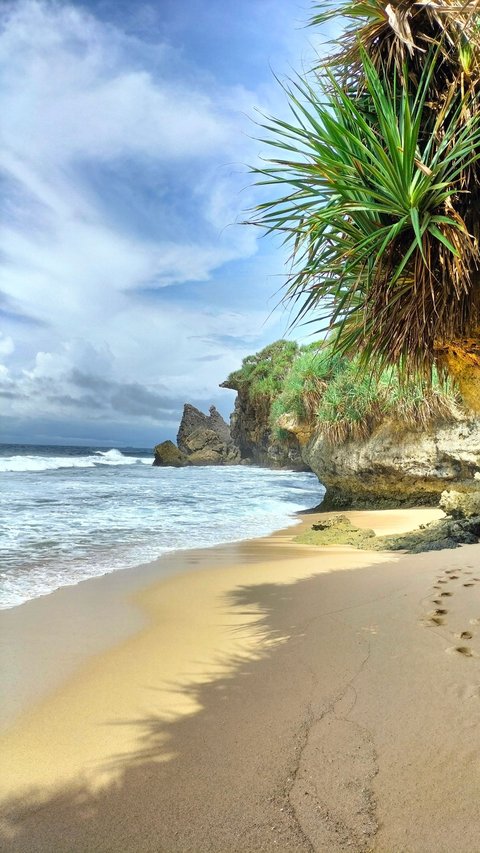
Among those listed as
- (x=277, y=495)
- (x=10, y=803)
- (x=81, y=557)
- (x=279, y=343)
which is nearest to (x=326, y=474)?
(x=277, y=495)

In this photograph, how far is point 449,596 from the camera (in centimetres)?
360

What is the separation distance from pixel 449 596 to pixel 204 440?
134ft

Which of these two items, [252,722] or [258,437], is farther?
[258,437]

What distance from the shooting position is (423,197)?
155 inches

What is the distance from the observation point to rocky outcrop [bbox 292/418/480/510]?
400 inches

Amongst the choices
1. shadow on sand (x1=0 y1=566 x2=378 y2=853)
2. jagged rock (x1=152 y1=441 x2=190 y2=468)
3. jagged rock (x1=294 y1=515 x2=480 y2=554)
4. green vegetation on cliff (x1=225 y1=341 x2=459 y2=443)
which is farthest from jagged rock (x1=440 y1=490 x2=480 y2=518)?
jagged rock (x1=152 y1=441 x2=190 y2=468)

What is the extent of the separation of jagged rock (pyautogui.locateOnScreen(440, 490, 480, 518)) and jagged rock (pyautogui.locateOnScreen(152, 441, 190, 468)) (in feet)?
108

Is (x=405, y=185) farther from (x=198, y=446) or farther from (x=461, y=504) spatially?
(x=198, y=446)

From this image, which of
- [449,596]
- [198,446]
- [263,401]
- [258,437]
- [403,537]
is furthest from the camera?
[198,446]

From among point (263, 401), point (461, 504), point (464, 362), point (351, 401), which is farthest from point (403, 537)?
point (263, 401)

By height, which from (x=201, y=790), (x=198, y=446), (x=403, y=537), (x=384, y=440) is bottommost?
(x=201, y=790)

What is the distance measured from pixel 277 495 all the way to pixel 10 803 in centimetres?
1374

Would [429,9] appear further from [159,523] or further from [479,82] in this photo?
[159,523]

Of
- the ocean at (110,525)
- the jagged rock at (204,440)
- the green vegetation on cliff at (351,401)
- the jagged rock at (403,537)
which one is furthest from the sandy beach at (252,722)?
the jagged rock at (204,440)
